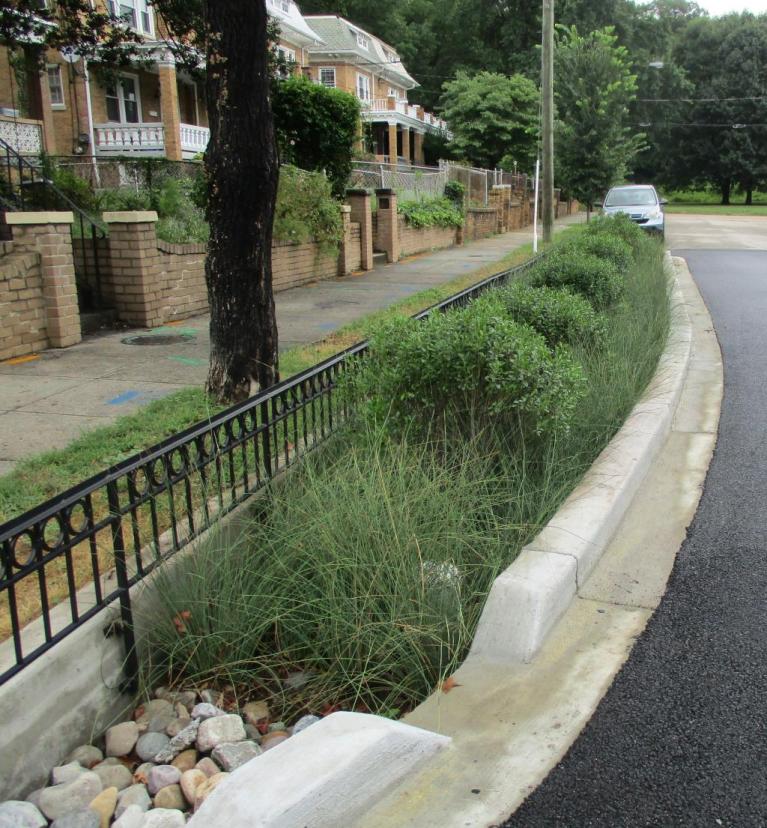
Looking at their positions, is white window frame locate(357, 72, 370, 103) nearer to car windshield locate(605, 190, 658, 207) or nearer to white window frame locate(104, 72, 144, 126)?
white window frame locate(104, 72, 144, 126)

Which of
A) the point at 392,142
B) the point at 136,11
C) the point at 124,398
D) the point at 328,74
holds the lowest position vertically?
the point at 124,398

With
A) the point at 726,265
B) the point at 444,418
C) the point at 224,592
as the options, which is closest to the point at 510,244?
the point at 726,265

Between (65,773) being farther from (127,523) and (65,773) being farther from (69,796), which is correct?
(127,523)

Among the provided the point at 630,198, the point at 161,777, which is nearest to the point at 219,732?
the point at 161,777

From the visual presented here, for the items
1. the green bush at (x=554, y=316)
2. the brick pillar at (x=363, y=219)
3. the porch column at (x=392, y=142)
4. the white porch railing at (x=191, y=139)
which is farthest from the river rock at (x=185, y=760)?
the porch column at (x=392, y=142)

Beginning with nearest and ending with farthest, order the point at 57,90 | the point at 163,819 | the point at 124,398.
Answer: the point at 163,819 → the point at 124,398 → the point at 57,90

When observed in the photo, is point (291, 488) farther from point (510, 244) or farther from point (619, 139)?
point (619, 139)

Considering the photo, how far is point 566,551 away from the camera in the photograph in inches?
148

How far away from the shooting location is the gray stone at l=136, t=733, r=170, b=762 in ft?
10.1

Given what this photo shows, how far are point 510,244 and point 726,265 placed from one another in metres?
7.94

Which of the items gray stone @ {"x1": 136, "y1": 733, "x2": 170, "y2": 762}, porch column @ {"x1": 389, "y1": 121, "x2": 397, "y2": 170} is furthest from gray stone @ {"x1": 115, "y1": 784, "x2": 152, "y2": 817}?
porch column @ {"x1": 389, "y1": 121, "x2": 397, "y2": 170}

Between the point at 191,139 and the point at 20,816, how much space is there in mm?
26718

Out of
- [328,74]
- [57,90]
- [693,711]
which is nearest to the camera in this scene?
[693,711]

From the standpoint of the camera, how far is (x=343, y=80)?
4562cm
